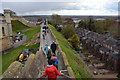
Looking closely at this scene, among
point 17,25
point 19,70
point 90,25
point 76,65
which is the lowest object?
point 76,65

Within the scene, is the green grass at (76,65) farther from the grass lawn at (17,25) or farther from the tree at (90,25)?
the tree at (90,25)

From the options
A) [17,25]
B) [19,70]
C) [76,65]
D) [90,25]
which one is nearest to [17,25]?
[17,25]

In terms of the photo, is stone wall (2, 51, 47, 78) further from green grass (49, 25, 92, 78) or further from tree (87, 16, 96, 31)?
tree (87, 16, 96, 31)

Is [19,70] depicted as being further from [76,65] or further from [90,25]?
[90,25]

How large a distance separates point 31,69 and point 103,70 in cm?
2789

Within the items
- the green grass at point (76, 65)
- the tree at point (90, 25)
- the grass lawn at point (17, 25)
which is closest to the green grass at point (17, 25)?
the grass lawn at point (17, 25)

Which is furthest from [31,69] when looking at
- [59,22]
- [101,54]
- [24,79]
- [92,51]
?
[59,22]

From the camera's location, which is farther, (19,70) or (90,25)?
(90,25)

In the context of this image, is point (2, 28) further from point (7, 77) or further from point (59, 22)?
point (59, 22)

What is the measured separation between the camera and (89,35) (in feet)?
203

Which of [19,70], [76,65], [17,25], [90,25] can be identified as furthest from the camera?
[90,25]

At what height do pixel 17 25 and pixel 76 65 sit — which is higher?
pixel 17 25

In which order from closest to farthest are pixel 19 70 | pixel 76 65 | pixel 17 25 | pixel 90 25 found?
pixel 19 70
pixel 76 65
pixel 17 25
pixel 90 25

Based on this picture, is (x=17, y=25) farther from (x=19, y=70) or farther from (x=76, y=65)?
(x=19, y=70)
